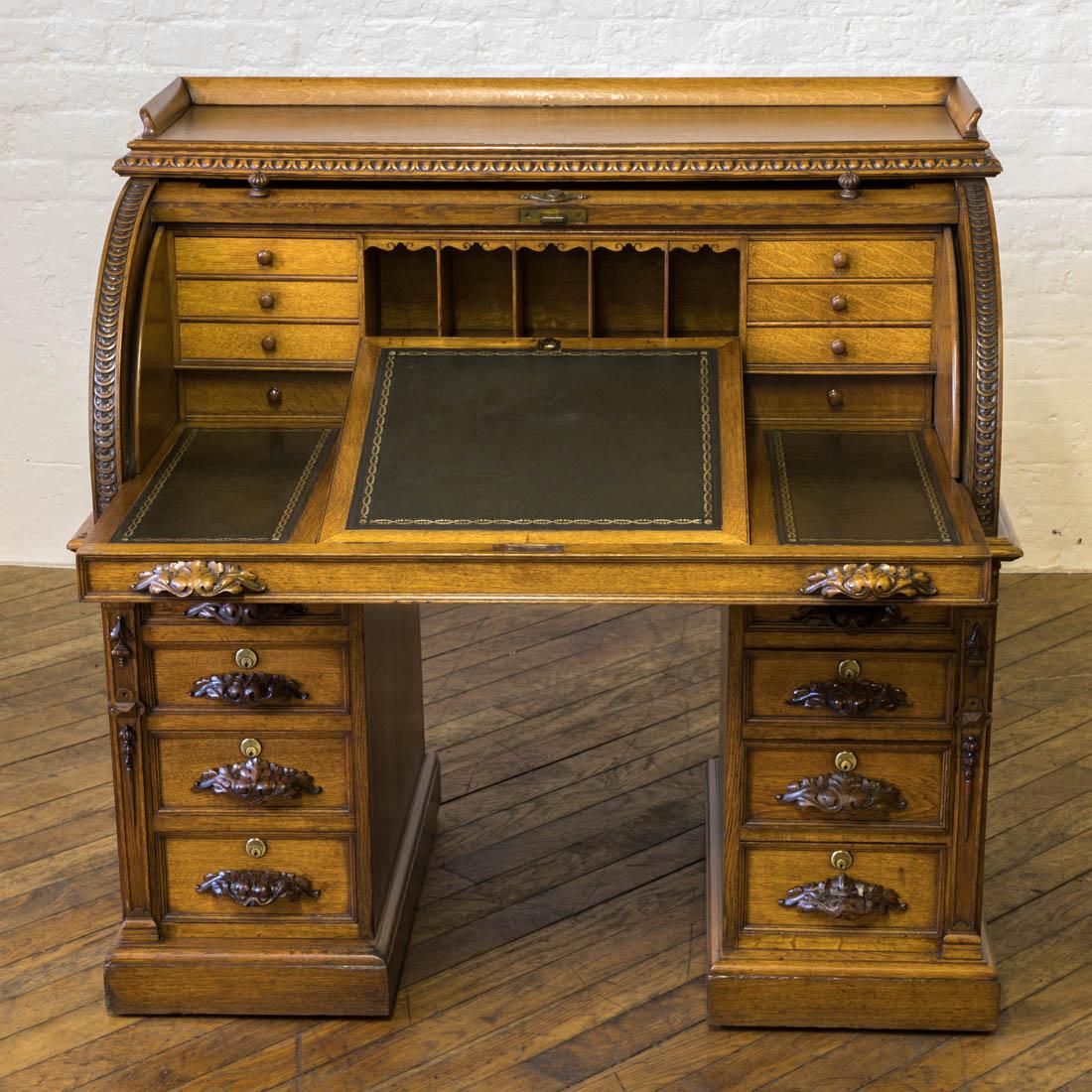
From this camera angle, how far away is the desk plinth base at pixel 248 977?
123 inches

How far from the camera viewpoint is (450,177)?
9.95 ft

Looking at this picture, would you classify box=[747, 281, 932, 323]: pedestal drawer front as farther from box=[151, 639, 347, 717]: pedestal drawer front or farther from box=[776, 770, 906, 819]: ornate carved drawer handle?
box=[151, 639, 347, 717]: pedestal drawer front

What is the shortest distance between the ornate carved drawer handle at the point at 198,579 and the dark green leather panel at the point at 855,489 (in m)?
0.83

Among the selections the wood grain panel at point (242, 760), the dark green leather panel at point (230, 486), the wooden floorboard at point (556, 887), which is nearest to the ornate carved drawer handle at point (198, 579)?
the dark green leather panel at point (230, 486)

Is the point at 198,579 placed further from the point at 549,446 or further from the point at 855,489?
the point at 855,489

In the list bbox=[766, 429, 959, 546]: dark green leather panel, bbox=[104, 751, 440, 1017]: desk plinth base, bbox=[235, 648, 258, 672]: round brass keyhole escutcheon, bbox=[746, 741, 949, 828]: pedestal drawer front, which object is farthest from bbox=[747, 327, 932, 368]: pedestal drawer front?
bbox=[104, 751, 440, 1017]: desk plinth base

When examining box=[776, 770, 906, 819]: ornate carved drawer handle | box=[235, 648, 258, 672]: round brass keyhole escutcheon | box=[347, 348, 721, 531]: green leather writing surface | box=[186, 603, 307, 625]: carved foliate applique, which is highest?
box=[347, 348, 721, 531]: green leather writing surface

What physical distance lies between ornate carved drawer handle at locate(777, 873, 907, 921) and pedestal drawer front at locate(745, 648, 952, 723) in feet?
0.99

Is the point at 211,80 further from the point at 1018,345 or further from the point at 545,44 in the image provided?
the point at 1018,345

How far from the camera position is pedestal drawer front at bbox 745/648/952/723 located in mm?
2941

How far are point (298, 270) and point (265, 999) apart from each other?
4.29 ft

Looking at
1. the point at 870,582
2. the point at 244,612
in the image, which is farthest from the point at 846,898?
the point at 244,612

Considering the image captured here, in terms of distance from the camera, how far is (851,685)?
296 cm

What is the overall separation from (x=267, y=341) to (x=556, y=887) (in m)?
1.26
